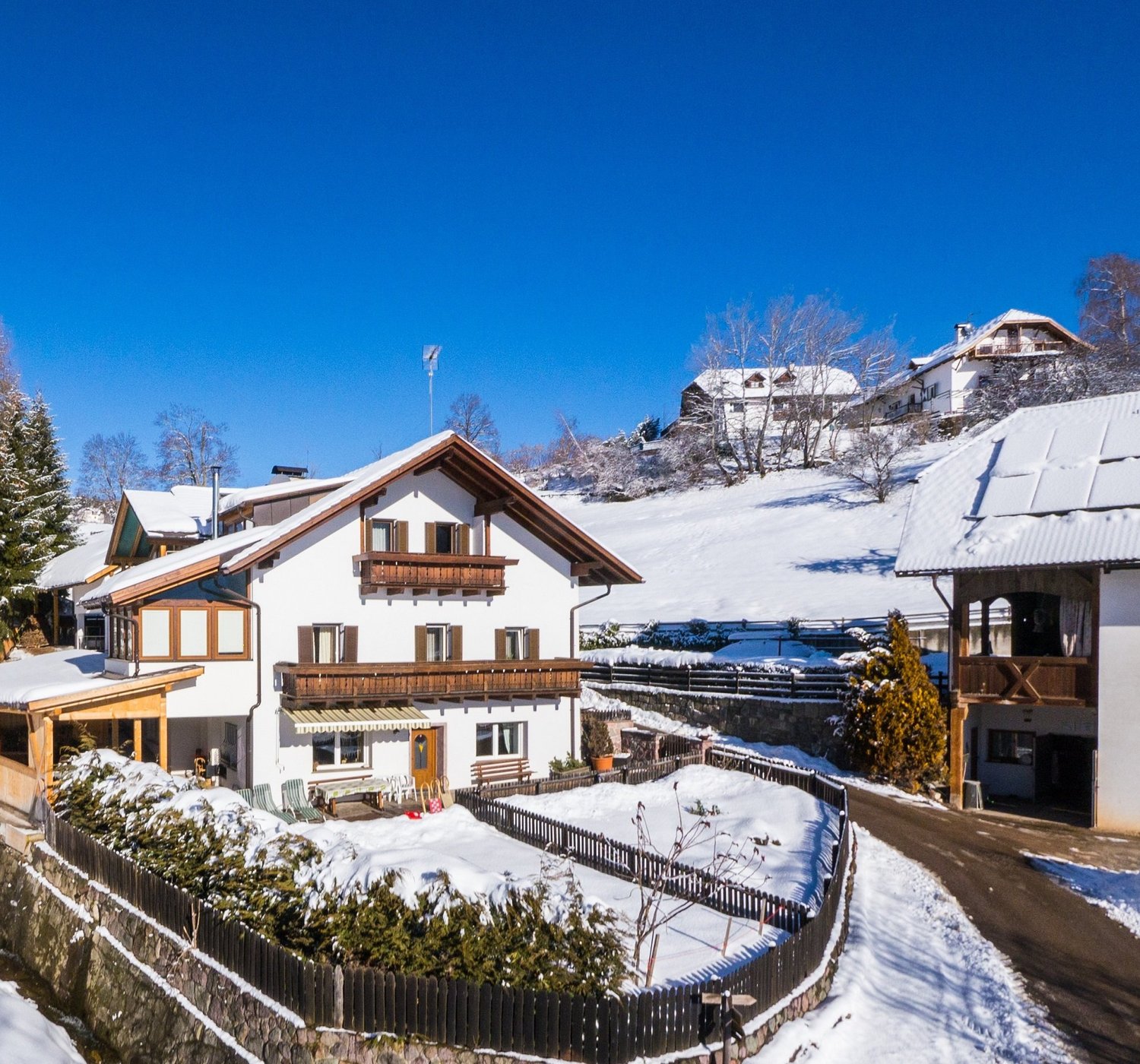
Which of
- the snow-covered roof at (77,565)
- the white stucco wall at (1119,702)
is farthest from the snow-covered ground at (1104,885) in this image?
the snow-covered roof at (77,565)

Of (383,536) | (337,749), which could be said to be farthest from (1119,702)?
(337,749)

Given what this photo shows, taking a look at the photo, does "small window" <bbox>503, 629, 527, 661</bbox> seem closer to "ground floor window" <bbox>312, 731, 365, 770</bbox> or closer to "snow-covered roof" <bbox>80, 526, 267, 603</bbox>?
"ground floor window" <bbox>312, 731, 365, 770</bbox>

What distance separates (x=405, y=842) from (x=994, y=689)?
669 inches

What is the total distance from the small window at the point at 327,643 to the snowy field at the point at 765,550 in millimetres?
23755

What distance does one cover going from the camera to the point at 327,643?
2575cm

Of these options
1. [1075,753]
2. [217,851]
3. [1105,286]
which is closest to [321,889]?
[217,851]

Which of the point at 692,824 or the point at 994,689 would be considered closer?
the point at 692,824

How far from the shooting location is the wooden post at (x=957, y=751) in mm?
26031

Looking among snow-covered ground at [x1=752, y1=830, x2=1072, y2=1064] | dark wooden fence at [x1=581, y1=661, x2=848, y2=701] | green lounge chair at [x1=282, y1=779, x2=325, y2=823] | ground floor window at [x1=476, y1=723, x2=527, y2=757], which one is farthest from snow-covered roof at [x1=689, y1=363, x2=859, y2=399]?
snow-covered ground at [x1=752, y1=830, x2=1072, y2=1064]

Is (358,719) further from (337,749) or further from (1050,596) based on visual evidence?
(1050,596)

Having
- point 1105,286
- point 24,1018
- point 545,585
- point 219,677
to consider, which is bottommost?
point 24,1018

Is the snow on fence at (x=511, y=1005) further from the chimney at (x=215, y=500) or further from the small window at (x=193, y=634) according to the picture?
the chimney at (x=215, y=500)

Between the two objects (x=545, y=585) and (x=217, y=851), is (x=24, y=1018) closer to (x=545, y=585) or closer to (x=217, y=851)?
(x=217, y=851)

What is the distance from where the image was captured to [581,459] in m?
92.7
